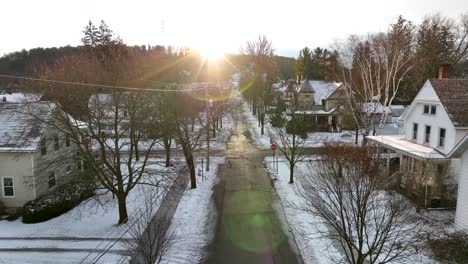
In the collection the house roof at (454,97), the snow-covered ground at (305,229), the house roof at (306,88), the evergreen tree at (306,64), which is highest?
the evergreen tree at (306,64)

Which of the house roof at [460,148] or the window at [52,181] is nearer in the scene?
the house roof at [460,148]

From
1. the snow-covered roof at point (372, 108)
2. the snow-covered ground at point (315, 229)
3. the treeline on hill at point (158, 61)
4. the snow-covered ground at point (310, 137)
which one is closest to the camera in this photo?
the snow-covered ground at point (315, 229)

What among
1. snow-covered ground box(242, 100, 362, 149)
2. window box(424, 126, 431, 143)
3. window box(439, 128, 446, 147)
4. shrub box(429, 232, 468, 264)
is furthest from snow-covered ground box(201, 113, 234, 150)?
shrub box(429, 232, 468, 264)

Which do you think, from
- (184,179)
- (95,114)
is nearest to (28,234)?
(95,114)

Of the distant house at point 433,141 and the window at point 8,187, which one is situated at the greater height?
the distant house at point 433,141

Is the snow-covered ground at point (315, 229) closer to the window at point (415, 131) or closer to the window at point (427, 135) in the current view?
the window at point (427, 135)

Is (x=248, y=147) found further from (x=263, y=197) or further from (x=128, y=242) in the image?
(x=128, y=242)

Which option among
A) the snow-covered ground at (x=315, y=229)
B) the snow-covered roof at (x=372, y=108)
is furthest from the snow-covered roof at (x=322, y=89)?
the snow-covered ground at (x=315, y=229)
